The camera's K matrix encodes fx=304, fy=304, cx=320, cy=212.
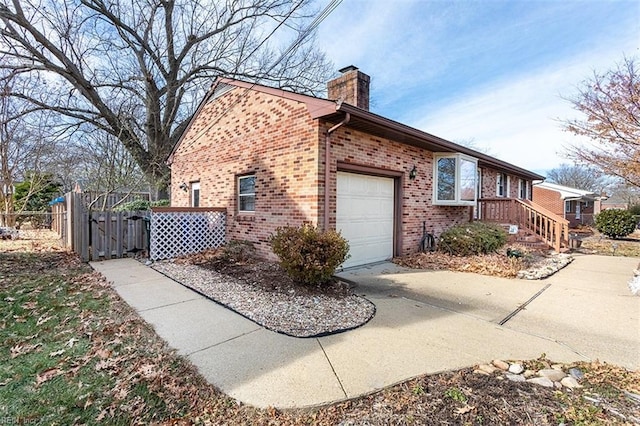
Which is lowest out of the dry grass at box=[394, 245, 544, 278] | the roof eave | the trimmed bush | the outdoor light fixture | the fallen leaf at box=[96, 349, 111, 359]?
→ the fallen leaf at box=[96, 349, 111, 359]

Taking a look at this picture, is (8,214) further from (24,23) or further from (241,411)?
(241,411)

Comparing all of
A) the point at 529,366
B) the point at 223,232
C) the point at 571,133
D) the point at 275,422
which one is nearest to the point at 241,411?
the point at 275,422

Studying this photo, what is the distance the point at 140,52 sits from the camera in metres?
12.4

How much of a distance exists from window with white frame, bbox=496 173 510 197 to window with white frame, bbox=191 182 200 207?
41.7 ft

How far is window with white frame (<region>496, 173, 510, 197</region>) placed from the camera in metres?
13.8

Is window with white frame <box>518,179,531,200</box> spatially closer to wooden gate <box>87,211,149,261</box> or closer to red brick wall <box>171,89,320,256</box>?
red brick wall <box>171,89,320,256</box>

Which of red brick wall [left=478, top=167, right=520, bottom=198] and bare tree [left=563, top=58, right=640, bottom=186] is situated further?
red brick wall [left=478, top=167, right=520, bottom=198]

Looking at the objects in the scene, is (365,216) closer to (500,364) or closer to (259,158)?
(259,158)

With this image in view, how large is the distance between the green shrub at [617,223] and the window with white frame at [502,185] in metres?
6.44

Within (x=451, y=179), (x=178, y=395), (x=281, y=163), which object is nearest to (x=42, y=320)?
(x=178, y=395)

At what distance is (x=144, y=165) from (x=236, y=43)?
7.38 m

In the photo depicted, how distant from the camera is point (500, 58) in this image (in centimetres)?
918

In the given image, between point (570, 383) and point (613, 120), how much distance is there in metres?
11.4

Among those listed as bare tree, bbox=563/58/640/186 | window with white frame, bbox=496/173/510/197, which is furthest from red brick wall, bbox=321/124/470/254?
bare tree, bbox=563/58/640/186
